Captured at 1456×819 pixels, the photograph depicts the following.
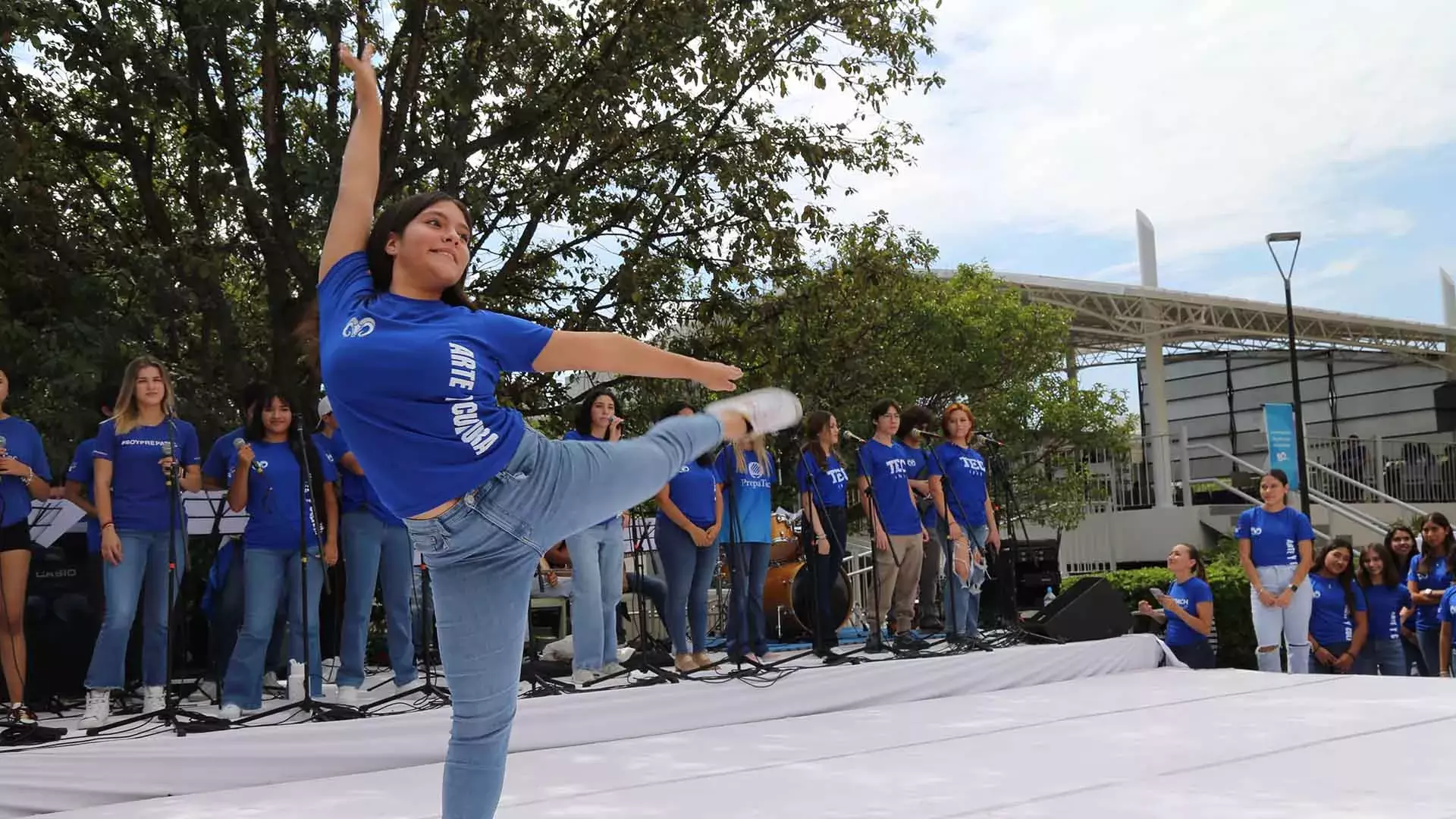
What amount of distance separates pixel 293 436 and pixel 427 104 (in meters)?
4.13

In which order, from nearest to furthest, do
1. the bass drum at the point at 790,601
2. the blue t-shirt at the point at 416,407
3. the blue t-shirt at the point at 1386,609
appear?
the blue t-shirt at the point at 416,407 < the blue t-shirt at the point at 1386,609 < the bass drum at the point at 790,601

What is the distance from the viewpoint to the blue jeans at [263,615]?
4.94 m

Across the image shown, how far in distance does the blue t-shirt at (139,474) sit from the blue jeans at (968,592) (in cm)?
461

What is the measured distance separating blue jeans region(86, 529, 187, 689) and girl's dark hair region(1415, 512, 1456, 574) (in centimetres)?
836

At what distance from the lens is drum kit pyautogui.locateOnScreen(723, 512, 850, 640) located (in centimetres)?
834

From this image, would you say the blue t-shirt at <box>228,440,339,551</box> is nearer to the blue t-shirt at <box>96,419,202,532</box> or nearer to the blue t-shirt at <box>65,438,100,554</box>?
the blue t-shirt at <box>96,419,202,532</box>

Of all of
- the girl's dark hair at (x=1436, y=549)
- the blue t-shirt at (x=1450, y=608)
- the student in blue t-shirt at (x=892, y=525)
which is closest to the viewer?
the student in blue t-shirt at (x=892, y=525)

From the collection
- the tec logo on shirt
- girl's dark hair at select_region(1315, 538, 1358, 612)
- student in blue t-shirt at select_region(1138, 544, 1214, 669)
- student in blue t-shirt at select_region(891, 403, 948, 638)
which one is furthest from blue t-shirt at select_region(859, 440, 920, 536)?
the tec logo on shirt

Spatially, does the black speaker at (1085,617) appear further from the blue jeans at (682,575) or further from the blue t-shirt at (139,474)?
the blue t-shirt at (139,474)

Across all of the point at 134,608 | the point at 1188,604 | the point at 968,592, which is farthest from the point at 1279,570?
the point at 134,608

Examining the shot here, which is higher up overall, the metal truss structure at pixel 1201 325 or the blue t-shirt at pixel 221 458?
the metal truss structure at pixel 1201 325

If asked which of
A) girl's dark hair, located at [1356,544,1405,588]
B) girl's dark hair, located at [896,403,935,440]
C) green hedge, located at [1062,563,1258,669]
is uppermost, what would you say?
girl's dark hair, located at [896,403,935,440]

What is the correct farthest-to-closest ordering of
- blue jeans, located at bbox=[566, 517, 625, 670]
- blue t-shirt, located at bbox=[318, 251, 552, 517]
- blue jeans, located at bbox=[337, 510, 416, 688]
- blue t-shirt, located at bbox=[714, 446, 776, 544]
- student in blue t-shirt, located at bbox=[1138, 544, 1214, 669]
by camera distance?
student in blue t-shirt, located at bbox=[1138, 544, 1214, 669] < blue t-shirt, located at bbox=[714, 446, 776, 544] < blue jeans, located at bbox=[566, 517, 625, 670] < blue jeans, located at bbox=[337, 510, 416, 688] < blue t-shirt, located at bbox=[318, 251, 552, 517]

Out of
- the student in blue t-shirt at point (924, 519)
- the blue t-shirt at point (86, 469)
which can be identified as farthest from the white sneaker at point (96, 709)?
the student in blue t-shirt at point (924, 519)
